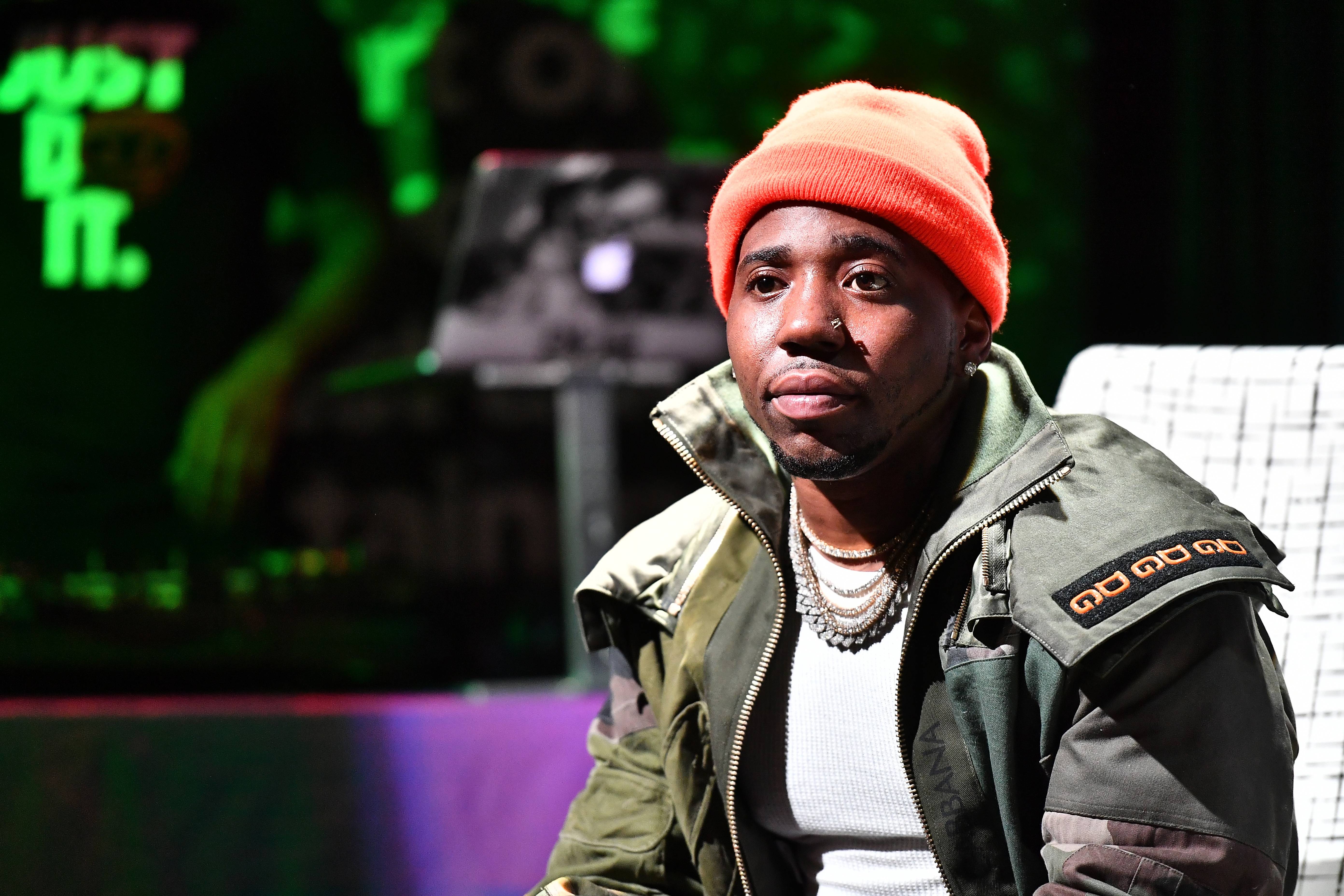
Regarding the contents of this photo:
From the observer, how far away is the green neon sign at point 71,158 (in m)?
3.47

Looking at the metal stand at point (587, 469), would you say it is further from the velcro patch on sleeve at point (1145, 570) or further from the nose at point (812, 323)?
the velcro patch on sleeve at point (1145, 570)

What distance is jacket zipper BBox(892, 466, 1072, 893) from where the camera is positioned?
3.44ft

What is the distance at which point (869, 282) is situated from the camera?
1.07 meters

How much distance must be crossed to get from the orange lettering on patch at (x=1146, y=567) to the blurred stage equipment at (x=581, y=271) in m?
1.66

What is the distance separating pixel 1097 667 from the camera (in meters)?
0.94

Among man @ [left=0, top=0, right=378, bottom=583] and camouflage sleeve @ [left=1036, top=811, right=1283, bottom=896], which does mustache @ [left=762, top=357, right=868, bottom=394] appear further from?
man @ [left=0, top=0, right=378, bottom=583]

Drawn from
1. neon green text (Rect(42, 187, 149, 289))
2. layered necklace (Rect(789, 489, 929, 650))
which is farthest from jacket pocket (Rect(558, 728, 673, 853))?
neon green text (Rect(42, 187, 149, 289))

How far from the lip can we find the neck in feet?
0.28

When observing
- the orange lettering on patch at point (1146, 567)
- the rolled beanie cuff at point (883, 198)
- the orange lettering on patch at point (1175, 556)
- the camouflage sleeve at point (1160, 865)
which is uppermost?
the rolled beanie cuff at point (883, 198)

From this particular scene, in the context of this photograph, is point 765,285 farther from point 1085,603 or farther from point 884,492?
point 1085,603

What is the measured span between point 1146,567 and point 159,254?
3.15 meters

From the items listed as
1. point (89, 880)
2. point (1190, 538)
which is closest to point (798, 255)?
point (1190, 538)

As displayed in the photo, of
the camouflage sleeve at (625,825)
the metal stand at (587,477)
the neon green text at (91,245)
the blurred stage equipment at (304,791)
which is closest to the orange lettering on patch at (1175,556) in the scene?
the camouflage sleeve at (625,825)

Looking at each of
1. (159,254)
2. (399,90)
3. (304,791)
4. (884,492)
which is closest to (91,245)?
(159,254)
